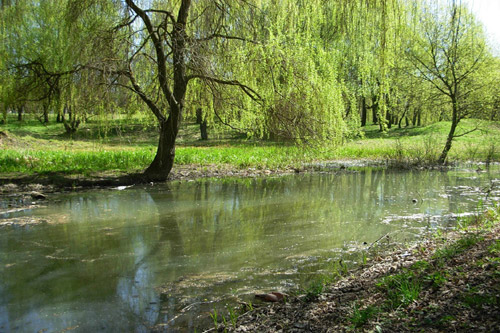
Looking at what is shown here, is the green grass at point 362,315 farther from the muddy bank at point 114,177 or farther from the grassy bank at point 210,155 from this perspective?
the muddy bank at point 114,177

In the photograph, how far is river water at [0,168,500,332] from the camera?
12.4ft

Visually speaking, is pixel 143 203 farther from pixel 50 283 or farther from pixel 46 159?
pixel 46 159

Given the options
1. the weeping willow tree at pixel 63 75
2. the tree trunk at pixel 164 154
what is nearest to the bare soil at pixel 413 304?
the weeping willow tree at pixel 63 75

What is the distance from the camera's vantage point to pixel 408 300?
303cm

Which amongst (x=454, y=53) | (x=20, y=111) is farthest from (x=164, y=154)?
(x=20, y=111)

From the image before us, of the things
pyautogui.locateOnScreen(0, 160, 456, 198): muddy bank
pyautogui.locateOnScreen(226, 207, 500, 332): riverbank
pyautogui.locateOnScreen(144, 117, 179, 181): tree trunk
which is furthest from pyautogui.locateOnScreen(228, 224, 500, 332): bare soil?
pyautogui.locateOnScreen(0, 160, 456, 198): muddy bank

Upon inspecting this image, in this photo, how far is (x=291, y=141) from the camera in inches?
371

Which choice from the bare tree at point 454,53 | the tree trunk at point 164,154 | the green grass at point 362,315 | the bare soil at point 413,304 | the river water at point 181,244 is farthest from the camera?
the bare tree at point 454,53

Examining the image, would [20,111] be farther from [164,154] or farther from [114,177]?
[164,154]

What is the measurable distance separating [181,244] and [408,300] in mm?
3434

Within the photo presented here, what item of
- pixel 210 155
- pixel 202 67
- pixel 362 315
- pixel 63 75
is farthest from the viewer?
pixel 210 155

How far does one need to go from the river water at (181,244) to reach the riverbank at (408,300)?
0.61m

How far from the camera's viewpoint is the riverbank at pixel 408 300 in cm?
270

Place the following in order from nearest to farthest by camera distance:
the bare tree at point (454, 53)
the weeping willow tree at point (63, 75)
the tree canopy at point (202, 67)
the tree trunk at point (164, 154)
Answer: the tree canopy at point (202, 67), the weeping willow tree at point (63, 75), the tree trunk at point (164, 154), the bare tree at point (454, 53)
